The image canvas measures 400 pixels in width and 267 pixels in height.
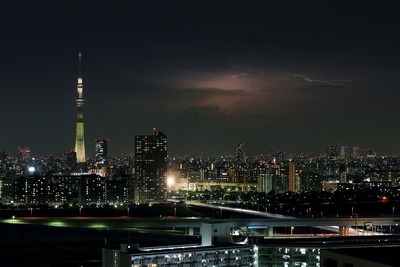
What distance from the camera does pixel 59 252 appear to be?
29.7m

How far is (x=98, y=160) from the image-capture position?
299 ft

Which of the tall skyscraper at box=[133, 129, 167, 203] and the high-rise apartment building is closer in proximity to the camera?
the tall skyscraper at box=[133, 129, 167, 203]

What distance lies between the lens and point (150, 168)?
217 ft

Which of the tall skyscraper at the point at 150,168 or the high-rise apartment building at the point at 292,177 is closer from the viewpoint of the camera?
the tall skyscraper at the point at 150,168

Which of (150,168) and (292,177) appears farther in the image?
(292,177)

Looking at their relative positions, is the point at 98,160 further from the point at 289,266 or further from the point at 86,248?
the point at 289,266

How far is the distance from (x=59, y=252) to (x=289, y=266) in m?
14.3

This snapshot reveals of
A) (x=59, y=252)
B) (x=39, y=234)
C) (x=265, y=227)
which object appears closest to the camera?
Answer: (x=59, y=252)

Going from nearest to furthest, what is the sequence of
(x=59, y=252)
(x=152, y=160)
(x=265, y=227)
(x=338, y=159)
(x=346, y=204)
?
(x=59, y=252), (x=265, y=227), (x=346, y=204), (x=152, y=160), (x=338, y=159)

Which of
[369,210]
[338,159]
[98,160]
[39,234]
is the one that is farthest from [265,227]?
[338,159]

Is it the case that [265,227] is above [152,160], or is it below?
below

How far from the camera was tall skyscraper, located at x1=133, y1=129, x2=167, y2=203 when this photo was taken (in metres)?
64.2

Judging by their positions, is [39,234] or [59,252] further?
[39,234]

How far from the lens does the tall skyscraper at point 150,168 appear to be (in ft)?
211
